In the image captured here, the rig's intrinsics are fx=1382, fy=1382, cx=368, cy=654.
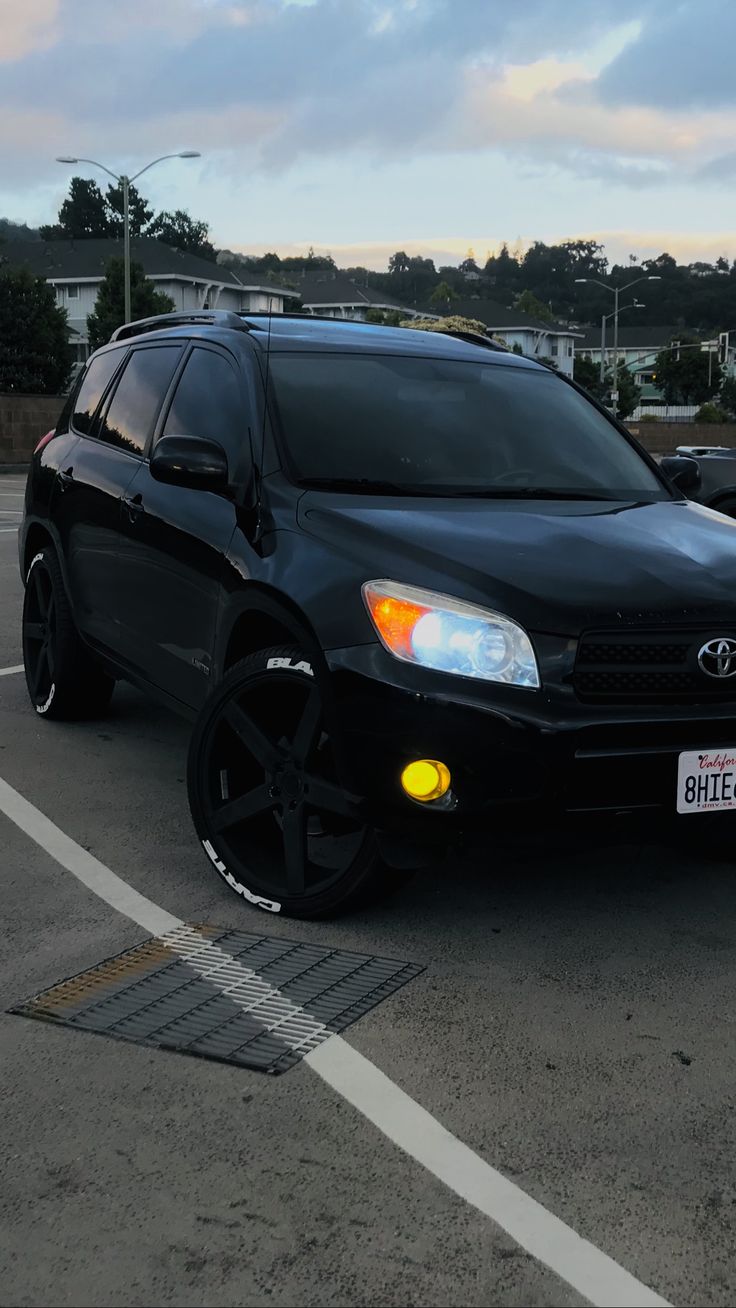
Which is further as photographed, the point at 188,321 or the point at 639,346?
the point at 639,346

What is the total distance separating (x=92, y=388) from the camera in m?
6.64

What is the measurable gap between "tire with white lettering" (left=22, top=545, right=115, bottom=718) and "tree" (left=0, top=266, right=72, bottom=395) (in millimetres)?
47278

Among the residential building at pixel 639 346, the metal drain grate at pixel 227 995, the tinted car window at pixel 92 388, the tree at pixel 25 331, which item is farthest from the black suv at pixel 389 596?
the residential building at pixel 639 346

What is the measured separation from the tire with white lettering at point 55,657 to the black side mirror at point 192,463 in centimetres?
197

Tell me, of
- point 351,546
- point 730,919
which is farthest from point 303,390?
point 730,919

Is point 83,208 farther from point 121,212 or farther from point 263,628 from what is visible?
point 263,628

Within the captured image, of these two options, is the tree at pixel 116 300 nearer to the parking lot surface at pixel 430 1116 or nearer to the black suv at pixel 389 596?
the black suv at pixel 389 596

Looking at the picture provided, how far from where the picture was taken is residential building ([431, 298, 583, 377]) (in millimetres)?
115344

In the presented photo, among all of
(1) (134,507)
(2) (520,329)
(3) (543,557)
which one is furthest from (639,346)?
(3) (543,557)

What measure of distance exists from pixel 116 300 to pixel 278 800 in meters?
59.3

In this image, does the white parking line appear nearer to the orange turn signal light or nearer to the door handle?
the orange turn signal light

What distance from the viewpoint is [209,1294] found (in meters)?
2.37

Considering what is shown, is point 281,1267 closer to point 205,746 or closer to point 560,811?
point 560,811

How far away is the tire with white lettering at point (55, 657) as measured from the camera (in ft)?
21.2
